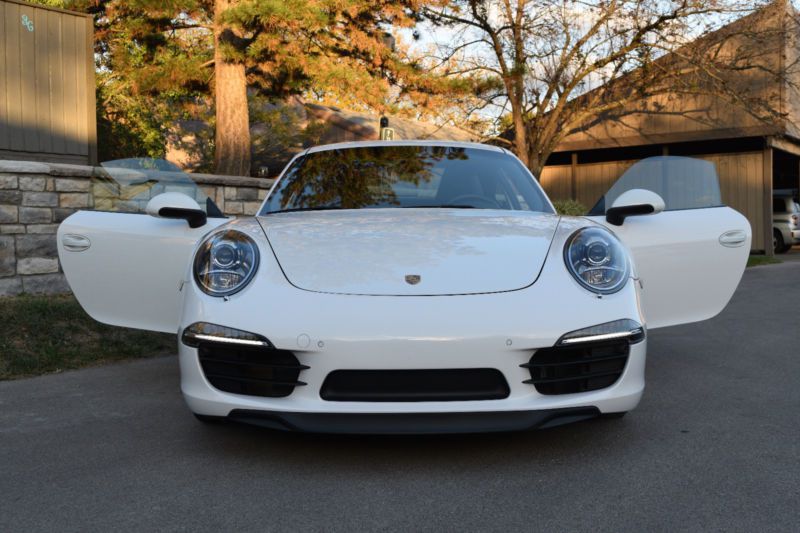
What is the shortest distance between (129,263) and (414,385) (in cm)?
185

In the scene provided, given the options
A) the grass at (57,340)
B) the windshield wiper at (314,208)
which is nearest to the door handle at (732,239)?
the windshield wiper at (314,208)

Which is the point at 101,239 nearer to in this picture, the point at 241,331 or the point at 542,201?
the point at 241,331

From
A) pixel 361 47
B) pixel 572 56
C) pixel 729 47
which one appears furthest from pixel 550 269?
pixel 729 47

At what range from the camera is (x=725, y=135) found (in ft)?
59.4

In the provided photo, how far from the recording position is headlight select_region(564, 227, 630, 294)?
9.53ft

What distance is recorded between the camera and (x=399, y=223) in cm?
331

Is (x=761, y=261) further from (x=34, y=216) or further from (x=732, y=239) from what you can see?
(x=34, y=216)

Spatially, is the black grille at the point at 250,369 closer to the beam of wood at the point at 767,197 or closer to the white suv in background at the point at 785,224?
the beam of wood at the point at 767,197

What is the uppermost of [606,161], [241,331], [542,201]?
[606,161]

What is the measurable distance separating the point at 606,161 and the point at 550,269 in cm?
1932

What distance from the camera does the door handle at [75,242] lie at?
150 inches

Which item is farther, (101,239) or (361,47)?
(361,47)

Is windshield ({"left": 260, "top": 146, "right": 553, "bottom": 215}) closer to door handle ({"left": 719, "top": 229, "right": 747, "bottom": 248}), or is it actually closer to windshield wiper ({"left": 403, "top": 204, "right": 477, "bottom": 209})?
windshield wiper ({"left": 403, "top": 204, "right": 477, "bottom": 209})

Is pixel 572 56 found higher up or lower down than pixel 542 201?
higher up
